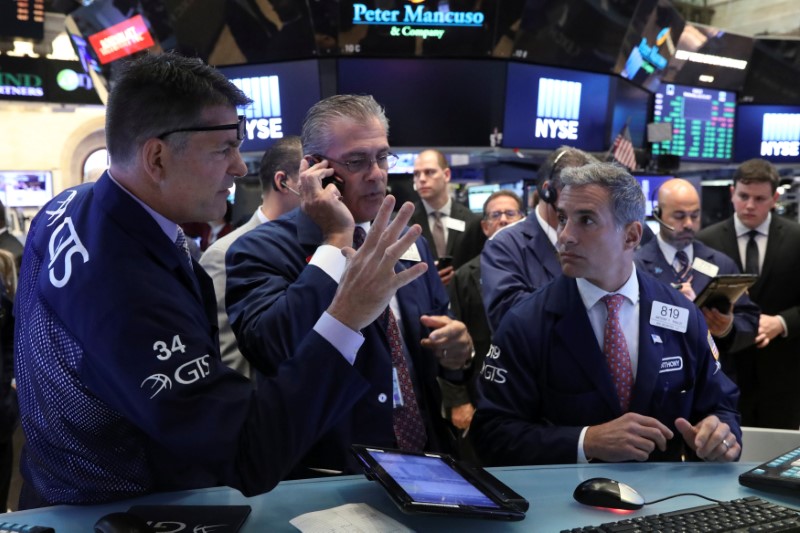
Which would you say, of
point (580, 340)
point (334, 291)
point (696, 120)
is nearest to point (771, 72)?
point (696, 120)

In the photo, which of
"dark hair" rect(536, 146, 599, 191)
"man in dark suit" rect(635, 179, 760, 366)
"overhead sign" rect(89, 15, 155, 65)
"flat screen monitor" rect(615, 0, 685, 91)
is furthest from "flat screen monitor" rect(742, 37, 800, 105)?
"overhead sign" rect(89, 15, 155, 65)

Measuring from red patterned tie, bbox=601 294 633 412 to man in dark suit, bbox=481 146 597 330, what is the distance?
841 millimetres

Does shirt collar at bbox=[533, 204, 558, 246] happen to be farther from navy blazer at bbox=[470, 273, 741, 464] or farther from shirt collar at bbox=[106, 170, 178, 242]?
shirt collar at bbox=[106, 170, 178, 242]

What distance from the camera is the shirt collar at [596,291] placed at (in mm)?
1941

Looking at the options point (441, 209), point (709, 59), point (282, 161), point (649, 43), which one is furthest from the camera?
point (709, 59)

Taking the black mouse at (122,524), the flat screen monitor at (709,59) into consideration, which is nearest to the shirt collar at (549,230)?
the black mouse at (122,524)

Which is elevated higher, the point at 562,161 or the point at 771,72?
the point at 771,72

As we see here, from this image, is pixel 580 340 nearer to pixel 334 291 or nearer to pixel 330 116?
pixel 334 291

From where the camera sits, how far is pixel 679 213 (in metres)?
3.43

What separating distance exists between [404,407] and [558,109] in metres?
4.18

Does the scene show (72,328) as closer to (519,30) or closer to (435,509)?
(435,509)

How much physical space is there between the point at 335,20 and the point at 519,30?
4.29 ft

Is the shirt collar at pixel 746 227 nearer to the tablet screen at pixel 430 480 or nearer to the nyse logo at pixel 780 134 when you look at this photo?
the tablet screen at pixel 430 480

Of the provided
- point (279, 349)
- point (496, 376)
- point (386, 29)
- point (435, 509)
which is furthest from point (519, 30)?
point (435, 509)
